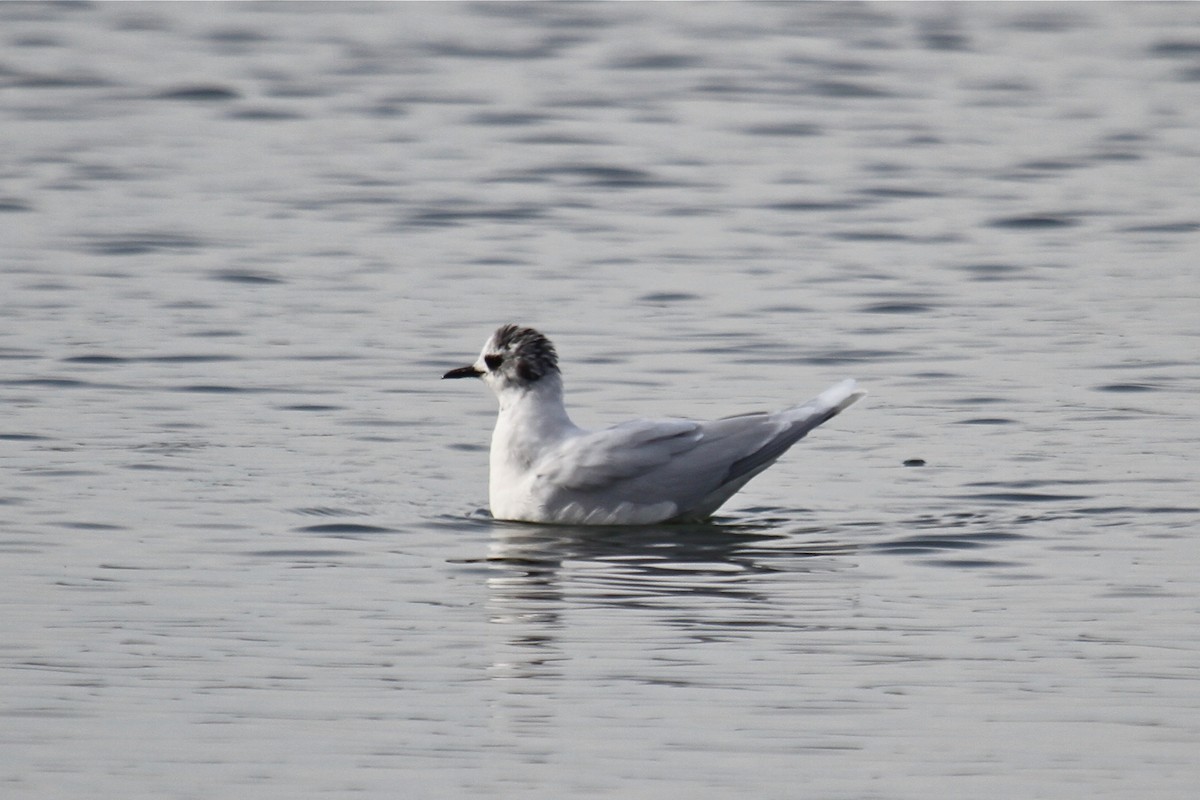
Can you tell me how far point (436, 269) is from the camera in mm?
14539

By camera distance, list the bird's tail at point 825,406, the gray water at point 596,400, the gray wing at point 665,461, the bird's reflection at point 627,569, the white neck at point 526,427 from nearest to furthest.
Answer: the gray water at point 596,400 < the bird's reflection at point 627,569 < the gray wing at point 665,461 < the white neck at point 526,427 < the bird's tail at point 825,406

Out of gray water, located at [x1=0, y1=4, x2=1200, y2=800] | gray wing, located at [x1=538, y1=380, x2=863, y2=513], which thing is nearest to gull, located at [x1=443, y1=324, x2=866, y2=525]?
gray wing, located at [x1=538, y1=380, x2=863, y2=513]

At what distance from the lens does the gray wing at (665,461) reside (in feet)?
31.6

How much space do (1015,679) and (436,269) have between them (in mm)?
7829

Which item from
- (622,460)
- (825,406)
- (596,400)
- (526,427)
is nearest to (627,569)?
(622,460)

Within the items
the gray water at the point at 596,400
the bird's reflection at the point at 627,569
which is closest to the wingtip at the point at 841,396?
the gray water at the point at 596,400

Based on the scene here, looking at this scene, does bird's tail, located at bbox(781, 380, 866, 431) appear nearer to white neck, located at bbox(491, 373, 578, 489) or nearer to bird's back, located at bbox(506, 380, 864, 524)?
bird's back, located at bbox(506, 380, 864, 524)

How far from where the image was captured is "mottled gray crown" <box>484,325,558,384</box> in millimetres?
10094

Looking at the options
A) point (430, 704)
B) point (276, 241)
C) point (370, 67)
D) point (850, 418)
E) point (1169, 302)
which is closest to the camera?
point (430, 704)

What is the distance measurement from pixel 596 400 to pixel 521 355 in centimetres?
154

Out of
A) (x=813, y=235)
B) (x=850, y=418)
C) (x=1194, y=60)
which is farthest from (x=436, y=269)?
(x=1194, y=60)

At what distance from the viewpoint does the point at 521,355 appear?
10148 mm

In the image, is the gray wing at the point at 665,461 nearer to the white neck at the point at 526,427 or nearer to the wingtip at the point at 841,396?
the white neck at the point at 526,427

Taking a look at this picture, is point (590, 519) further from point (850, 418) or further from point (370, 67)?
point (370, 67)
